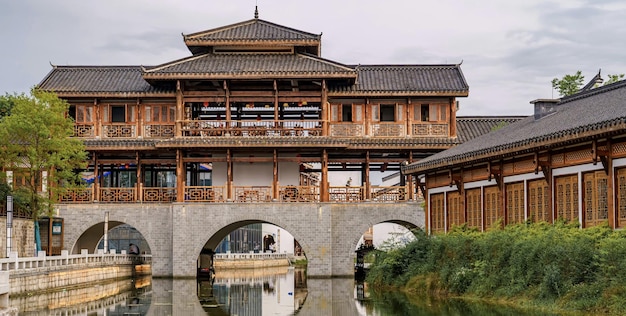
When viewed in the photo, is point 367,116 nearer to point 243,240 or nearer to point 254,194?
point 254,194

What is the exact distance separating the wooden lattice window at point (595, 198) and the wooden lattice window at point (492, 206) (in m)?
4.47

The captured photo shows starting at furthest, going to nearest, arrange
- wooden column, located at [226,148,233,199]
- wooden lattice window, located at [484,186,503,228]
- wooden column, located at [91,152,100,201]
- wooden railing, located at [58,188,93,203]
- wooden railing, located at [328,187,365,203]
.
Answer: wooden column, located at [91,152,100,201] < wooden railing, located at [58,188,93,203] < wooden railing, located at [328,187,365,203] < wooden column, located at [226,148,233,199] < wooden lattice window, located at [484,186,503,228]

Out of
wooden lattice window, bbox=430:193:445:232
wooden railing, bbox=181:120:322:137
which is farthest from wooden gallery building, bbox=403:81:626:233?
wooden railing, bbox=181:120:322:137

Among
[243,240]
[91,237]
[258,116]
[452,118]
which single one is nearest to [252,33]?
[258,116]

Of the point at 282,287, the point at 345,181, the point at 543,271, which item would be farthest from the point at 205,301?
the point at 345,181

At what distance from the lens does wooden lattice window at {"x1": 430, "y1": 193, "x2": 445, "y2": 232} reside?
1253 inches

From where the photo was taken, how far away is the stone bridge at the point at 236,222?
3781 cm

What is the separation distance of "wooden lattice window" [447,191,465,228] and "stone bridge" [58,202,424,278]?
7.15 meters

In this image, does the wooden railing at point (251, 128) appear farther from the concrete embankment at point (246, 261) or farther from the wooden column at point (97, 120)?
the concrete embankment at point (246, 261)

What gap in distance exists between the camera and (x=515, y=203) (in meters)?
26.5

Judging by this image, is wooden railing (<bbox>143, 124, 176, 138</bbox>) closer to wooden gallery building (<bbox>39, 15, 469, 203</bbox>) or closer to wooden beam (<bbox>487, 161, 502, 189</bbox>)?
wooden gallery building (<bbox>39, 15, 469, 203</bbox>)

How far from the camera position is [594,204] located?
2256 cm

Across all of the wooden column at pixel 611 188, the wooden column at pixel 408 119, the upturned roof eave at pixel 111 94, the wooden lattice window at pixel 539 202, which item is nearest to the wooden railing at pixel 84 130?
the upturned roof eave at pixel 111 94

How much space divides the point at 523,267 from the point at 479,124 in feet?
69.7
